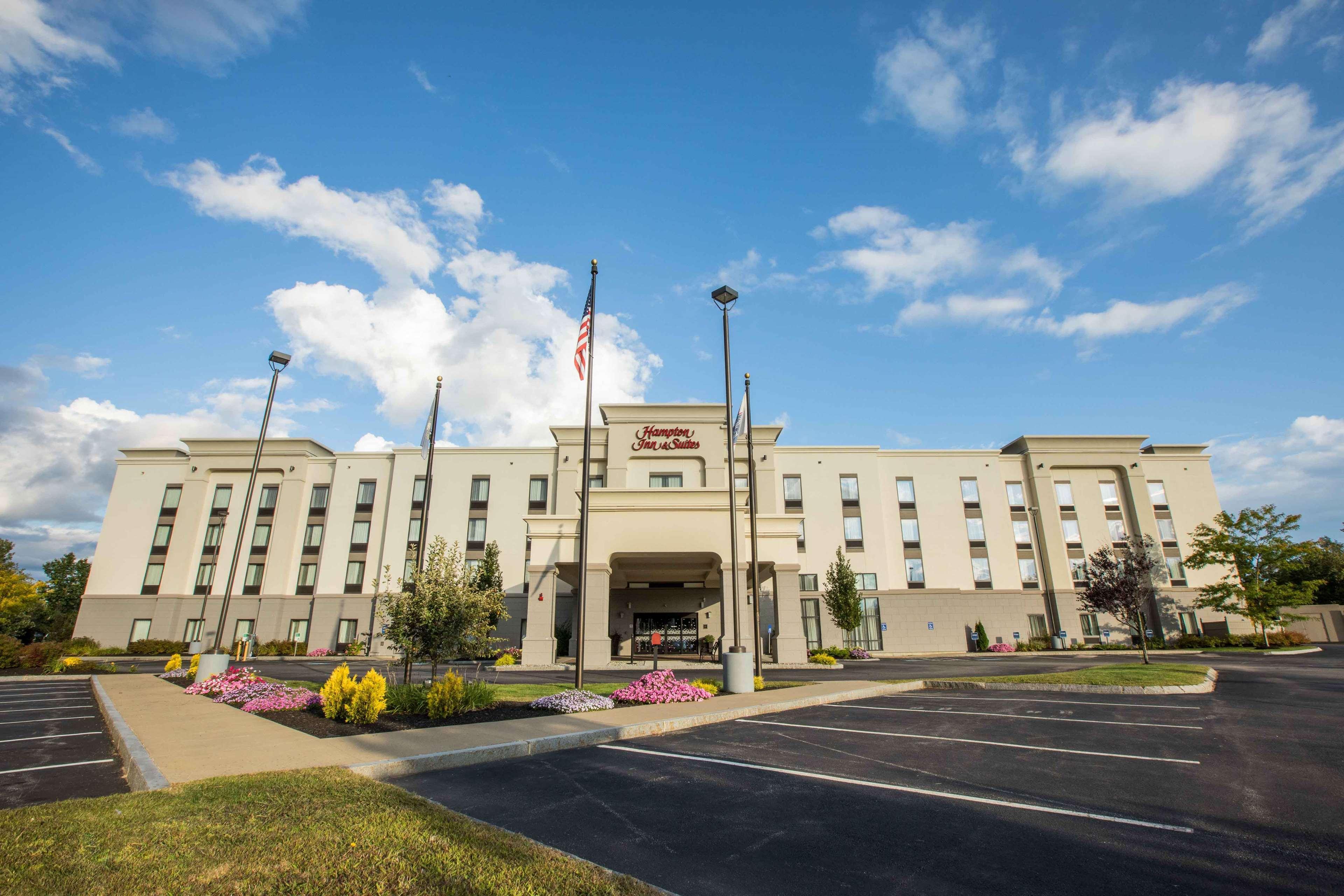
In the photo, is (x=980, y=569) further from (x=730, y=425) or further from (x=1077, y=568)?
(x=730, y=425)

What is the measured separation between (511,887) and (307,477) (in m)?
51.8

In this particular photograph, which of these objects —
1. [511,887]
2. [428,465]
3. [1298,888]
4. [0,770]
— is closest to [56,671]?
[428,465]

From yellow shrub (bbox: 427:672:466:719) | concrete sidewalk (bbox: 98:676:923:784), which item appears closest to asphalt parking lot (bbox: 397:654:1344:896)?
concrete sidewalk (bbox: 98:676:923:784)

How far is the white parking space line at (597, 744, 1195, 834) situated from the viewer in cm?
573

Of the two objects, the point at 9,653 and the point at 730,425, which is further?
the point at 9,653

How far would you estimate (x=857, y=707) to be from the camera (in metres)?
14.2

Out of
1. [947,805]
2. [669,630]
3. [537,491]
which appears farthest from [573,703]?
[537,491]

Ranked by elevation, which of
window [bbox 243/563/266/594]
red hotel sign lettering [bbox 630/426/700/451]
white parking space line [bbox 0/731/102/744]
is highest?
red hotel sign lettering [bbox 630/426/700/451]

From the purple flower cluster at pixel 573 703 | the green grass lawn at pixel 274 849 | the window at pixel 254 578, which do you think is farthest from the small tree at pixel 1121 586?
the window at pixel 254 578

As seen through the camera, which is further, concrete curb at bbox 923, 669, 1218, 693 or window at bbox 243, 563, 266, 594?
window at bbox 243, 563, 266, 594

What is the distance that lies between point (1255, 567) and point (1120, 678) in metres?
34.7

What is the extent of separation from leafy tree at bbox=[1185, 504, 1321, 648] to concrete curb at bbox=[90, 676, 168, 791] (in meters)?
53.4

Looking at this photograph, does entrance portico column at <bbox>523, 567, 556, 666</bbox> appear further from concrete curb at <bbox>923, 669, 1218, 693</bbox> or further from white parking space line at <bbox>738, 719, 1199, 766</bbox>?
white parking space line at <bbox>738, 719, 1199, 766</bbox>

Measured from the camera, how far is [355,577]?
45.3m
